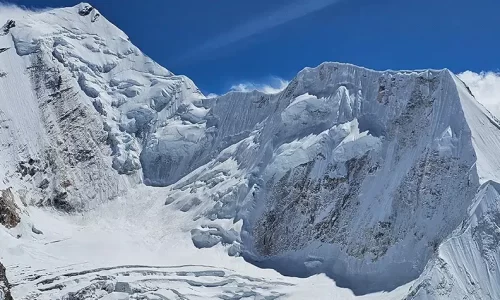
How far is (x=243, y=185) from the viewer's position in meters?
92.7

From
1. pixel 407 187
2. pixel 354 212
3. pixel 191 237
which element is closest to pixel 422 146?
pixel 407 187

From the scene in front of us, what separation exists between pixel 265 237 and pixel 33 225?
2790cm

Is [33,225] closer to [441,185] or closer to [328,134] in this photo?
[328,134]

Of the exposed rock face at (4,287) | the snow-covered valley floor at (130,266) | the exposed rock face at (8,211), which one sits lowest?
the exposed rock face at (4,287)

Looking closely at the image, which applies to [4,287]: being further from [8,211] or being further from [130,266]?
[8,211]

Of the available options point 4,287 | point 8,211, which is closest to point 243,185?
point 8,211

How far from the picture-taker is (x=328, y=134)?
297 ft

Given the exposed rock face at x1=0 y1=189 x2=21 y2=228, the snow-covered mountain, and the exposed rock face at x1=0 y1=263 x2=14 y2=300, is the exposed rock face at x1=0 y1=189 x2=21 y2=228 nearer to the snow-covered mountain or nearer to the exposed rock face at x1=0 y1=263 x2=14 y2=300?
the snow-covered mountain

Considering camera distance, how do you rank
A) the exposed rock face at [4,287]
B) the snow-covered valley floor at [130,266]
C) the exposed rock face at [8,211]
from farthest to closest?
the exposed rock face at [8,211]
the snow-covered valley floor at [130,266]
the exposed rock face at [4,287]

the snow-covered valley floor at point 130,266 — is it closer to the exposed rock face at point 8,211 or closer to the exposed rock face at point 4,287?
the exposed rock face at point 8,211

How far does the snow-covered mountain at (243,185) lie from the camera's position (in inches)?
2931

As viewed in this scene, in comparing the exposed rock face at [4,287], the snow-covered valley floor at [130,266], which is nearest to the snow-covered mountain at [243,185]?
the snow-covered valley floor at [130,266]

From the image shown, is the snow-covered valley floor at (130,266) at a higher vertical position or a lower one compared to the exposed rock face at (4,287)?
higher

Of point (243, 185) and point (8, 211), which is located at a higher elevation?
point (243, 185)
